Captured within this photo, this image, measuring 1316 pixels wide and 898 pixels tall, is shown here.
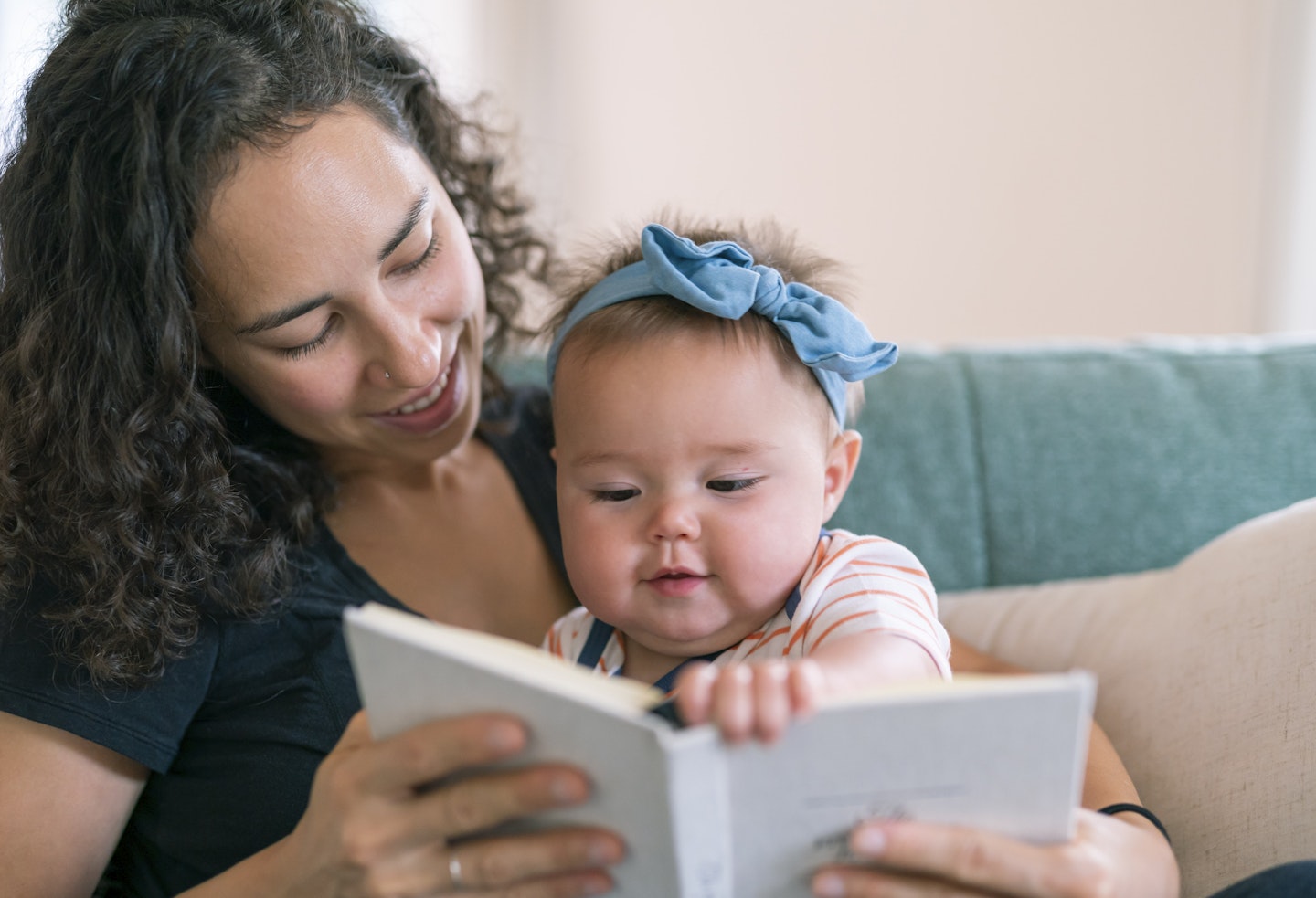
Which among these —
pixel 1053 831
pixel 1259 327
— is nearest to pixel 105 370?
pixel 1053 831

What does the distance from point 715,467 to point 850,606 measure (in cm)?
20

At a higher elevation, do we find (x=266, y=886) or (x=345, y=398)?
(x=345, y=398)

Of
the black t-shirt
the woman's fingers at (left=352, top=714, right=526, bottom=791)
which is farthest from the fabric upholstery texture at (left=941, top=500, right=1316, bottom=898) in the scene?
the black t-shirt

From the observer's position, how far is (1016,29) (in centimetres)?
281

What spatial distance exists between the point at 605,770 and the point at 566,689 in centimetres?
9

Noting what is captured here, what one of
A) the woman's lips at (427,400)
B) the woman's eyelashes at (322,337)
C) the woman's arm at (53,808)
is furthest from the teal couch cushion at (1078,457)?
the woman's arm at (53,808)

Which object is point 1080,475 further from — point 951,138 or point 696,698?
point 951,138

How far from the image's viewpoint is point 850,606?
1093 millimetres

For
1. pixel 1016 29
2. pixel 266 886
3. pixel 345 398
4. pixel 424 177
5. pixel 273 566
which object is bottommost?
pixel 266 886

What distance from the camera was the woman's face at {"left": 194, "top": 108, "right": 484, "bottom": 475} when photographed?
3.97ft

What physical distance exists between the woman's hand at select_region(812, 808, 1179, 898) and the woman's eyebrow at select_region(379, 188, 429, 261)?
0.80 m

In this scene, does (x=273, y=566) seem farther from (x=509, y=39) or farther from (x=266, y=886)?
(x=509, y=39)

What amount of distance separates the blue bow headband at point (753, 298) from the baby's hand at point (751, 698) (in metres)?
0.45

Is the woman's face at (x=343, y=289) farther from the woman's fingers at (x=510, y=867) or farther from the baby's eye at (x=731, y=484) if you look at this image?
the woman's fingers at (x=510, y=867)
